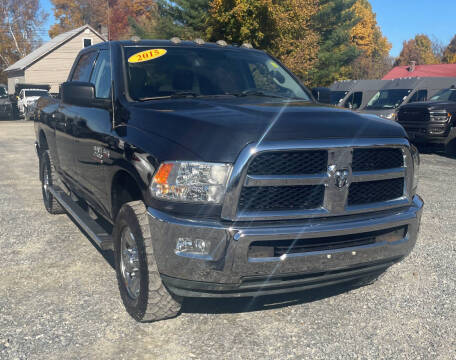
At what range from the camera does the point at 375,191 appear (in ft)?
10.8

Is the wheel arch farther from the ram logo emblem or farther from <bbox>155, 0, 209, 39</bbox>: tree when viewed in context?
<bbox>155, 0, 209, 39</bbox>: tree

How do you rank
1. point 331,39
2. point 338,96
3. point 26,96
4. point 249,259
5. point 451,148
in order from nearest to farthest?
point 249,259 < point 451,148 < point 338,96 < point 26,96 < point 331,39

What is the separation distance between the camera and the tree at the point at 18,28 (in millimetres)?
63906

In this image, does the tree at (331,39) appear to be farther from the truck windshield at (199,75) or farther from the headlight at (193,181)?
the headlight at (193,181)

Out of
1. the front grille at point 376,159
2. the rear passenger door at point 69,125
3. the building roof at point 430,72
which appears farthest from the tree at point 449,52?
the front grille at point 376,159

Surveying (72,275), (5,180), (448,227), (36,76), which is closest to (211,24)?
(5,180)

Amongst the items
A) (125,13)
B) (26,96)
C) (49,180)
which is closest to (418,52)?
(125,13)

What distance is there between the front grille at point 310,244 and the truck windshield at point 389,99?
1422cm

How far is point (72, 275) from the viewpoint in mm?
4312

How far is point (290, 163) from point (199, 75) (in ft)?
5.62

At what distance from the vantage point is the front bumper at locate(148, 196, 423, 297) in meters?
2.81

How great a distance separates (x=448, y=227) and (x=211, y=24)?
58.3 feet

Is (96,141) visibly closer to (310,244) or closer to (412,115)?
(310,244)

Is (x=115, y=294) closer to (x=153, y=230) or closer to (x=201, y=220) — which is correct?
(x=153, y=230)
